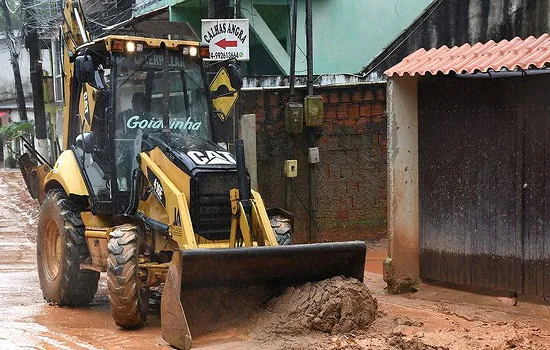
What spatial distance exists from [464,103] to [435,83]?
54 centimetres

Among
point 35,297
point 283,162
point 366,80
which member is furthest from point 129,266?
point 366,80

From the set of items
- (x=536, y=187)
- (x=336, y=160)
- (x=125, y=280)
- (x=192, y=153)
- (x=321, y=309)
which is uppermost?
(x=192, y=153)

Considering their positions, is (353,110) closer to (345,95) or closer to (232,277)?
(345,95)

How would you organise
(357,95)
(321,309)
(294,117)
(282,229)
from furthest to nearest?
(357,95) < (294,117) < (282,229) < (321,309)

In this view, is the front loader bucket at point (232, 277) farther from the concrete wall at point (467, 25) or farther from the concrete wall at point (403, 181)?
the concrete wall at point (467, 25)

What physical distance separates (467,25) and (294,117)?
145 inches

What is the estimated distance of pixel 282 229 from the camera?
9500mm

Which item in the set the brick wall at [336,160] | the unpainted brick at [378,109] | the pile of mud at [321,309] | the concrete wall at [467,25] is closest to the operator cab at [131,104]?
the pile of mud at [321,309]

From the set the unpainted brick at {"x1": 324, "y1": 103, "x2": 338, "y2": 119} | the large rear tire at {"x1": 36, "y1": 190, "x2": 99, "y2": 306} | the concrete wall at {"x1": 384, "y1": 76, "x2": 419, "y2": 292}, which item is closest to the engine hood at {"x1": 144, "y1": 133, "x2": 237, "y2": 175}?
the large rear tire at {"x1": 36, "y1": 190, "x2": 99, "y2": 306}

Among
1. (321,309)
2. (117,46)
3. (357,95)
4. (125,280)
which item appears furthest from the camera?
(357,95)

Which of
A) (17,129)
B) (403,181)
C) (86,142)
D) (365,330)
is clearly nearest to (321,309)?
(365,330)

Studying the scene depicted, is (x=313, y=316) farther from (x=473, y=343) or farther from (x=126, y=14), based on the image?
(x=126, y=14)

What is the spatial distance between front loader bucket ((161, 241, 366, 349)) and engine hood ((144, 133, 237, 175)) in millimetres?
1174

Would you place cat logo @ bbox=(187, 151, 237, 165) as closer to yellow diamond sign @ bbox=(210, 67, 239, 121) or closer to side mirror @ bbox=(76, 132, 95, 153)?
yellow diamond sign @ bbox=(210, 67, 239, 121)
